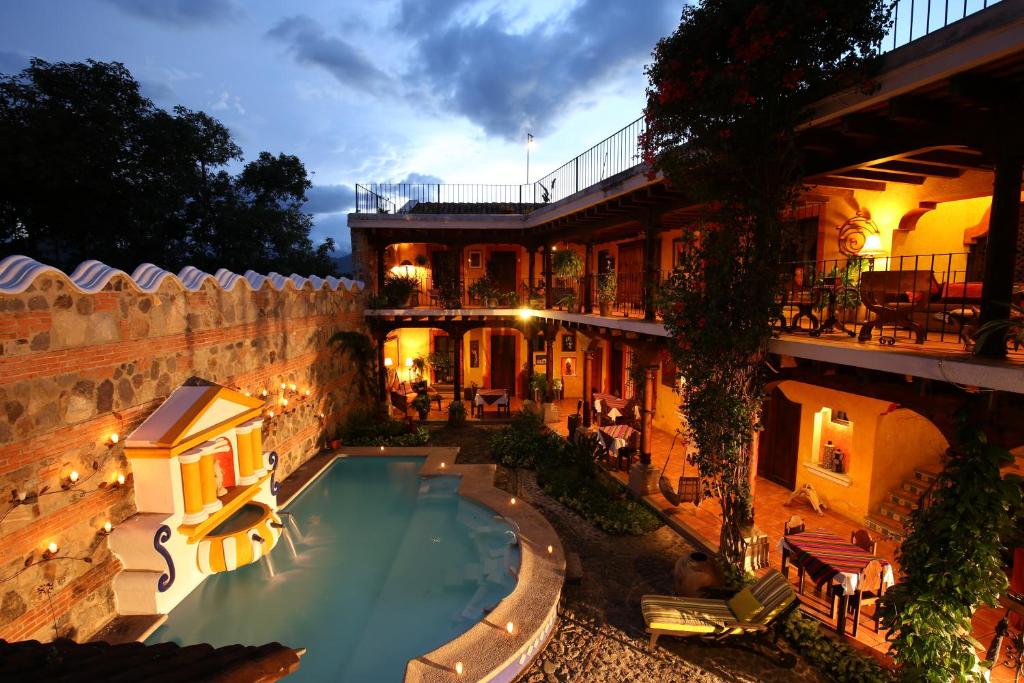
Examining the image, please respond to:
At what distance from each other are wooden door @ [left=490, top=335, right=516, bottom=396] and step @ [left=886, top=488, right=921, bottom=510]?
43.4 feet

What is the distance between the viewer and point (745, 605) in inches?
245

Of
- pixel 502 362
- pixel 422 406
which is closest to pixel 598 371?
pixel 502 362

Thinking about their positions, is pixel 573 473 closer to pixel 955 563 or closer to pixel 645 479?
pixel 645 479

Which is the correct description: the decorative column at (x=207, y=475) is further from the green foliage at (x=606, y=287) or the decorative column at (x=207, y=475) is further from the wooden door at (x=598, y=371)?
the wooden door at (x=598, y=371)

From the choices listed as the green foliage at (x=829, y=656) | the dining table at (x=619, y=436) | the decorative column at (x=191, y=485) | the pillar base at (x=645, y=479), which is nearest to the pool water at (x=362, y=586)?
the decorative column at (x=191, y=485)

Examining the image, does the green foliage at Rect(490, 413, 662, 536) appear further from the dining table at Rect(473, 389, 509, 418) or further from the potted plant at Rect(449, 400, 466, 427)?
the dining table at Rect(473, 389, 509, 418)

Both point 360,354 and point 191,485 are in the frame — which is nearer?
point 191,485

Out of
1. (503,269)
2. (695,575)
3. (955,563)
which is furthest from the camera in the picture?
(503,269)

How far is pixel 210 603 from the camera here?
24.4 feet

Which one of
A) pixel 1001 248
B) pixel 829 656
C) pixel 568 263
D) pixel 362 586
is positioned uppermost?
pixel 568 263

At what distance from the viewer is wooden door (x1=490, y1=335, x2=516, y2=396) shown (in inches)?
805

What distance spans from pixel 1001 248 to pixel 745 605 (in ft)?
15.2

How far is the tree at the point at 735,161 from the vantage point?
214 inches

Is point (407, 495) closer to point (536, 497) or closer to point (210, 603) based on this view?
point (536, 497)
